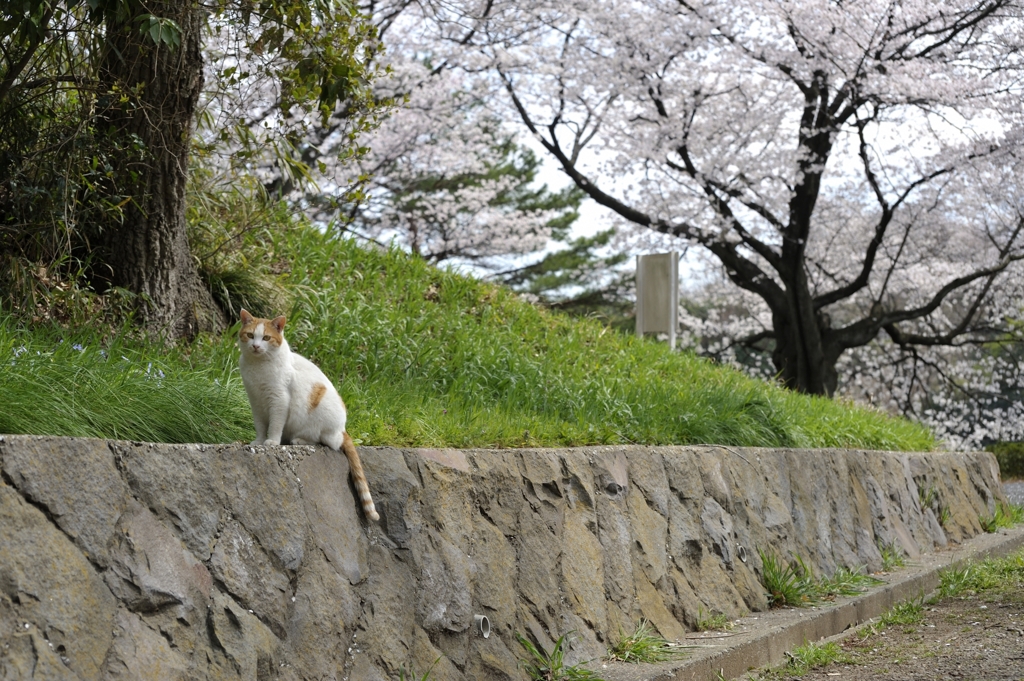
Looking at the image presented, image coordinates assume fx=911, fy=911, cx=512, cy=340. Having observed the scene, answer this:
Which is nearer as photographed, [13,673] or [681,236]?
[13,673]

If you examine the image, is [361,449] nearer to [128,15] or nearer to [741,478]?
[128,15]

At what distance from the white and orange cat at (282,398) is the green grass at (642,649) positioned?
1.64 m

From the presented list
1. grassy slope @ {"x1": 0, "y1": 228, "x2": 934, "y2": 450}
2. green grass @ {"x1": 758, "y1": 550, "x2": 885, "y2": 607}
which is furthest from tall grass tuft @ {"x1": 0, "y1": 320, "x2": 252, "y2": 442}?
green grass @ {"x1": 758, "y1": 550, "x2": 885, "y2": 607}

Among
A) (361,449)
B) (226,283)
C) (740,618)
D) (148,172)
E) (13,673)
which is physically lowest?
(740,618)

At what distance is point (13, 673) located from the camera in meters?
2.22

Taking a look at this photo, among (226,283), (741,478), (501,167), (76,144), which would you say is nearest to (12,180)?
(76,144)

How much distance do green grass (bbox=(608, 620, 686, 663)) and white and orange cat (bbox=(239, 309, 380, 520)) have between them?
1640mm

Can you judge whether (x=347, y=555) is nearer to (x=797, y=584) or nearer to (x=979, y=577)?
(x=797, y=584)

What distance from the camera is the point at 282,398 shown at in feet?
10.7

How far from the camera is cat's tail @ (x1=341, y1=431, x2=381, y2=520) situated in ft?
11.3

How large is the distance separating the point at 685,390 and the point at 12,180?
5029 mm

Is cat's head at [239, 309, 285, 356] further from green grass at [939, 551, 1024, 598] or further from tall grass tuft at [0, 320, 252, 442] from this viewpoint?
green grass at [939, 551, 1024, 598]

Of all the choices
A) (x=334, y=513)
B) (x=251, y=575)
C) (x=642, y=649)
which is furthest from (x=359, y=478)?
(x=642, y=649)

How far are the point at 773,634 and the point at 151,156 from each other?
166 inches
